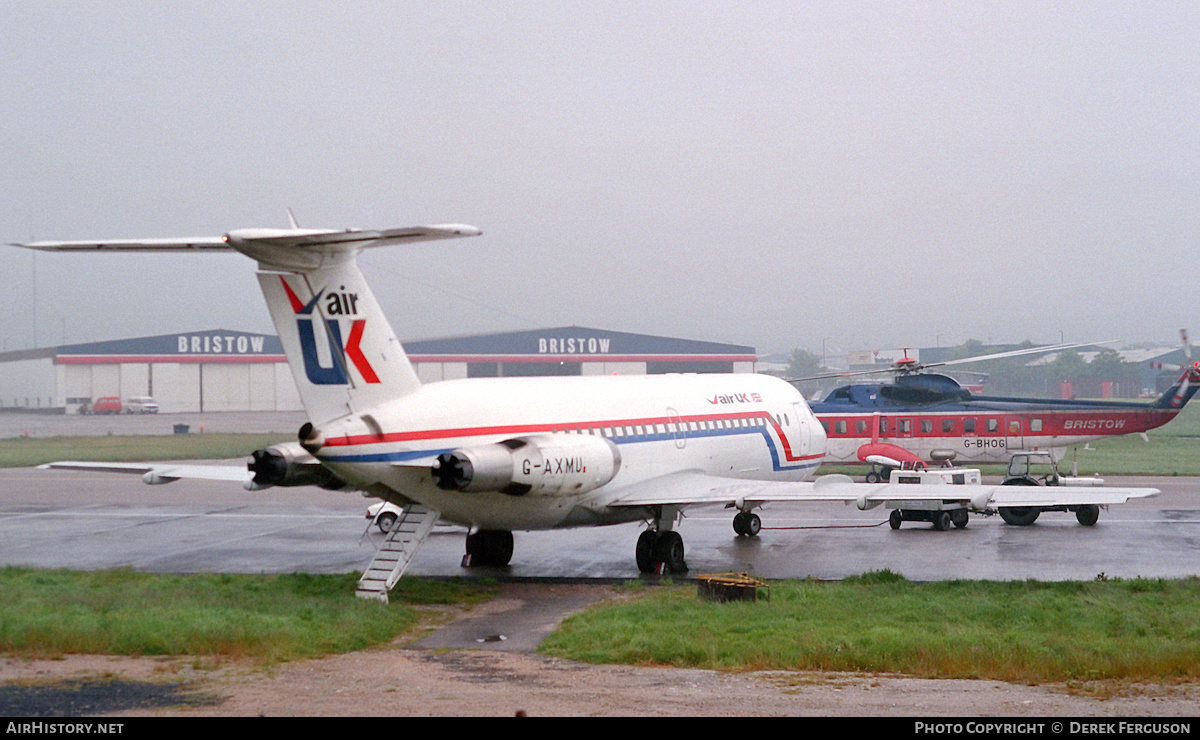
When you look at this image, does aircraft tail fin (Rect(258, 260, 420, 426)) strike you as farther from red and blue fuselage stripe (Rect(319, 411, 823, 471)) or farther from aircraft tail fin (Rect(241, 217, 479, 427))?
red and blue fuselage stripe (Rect(319, 411, 823, 471))

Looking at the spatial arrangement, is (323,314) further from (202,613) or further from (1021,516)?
(1021,516)

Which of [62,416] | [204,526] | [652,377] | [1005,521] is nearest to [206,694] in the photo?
[652,377]

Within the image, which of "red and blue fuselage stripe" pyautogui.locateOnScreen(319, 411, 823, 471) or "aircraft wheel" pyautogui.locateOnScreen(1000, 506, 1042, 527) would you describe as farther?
"aircraft wheel" pyautogui.locateOnScreen(1000, 506, 1042, 527)

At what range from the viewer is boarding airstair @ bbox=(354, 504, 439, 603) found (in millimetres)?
17609

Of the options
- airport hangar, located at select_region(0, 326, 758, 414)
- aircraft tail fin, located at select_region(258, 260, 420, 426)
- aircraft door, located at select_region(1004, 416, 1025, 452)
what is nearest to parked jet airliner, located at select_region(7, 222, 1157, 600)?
aircraft tail fin, located at select_region(258, 260, 420, 426)

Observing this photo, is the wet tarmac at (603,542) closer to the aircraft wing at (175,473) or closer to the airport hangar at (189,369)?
the aircraft wing at (175,473)

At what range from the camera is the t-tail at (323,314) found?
15.6 m

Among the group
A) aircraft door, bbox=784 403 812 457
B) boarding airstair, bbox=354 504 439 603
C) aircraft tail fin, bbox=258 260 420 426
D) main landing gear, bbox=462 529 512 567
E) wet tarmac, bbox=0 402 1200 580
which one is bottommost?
wet tarmac, bbox=0 402 1200 580

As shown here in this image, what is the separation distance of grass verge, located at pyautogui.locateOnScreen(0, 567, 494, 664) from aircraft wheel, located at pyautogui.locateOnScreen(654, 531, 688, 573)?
11.2 ft

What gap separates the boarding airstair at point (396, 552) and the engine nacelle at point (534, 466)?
147cm

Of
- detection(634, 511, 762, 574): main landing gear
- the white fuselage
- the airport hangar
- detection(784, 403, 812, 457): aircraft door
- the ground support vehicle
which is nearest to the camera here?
the white fuselage

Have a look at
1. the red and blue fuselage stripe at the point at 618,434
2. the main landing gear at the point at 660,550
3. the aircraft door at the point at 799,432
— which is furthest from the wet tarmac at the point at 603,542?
the red and blue fuselage stripe at the point at 618,434

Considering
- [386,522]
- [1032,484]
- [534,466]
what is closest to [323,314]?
[534,466]

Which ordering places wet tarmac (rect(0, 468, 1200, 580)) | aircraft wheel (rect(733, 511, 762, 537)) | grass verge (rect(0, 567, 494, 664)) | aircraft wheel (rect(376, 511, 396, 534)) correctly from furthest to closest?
1. aircraft wheel (rect(733, 511, 762, 537))
2. aircraft wheel (rect(376, 511, 396, 534))
3. wet tarmac (rect(0, 468, 1200, 580))
4. grass verge (rect(0, 567, 494, 664))
